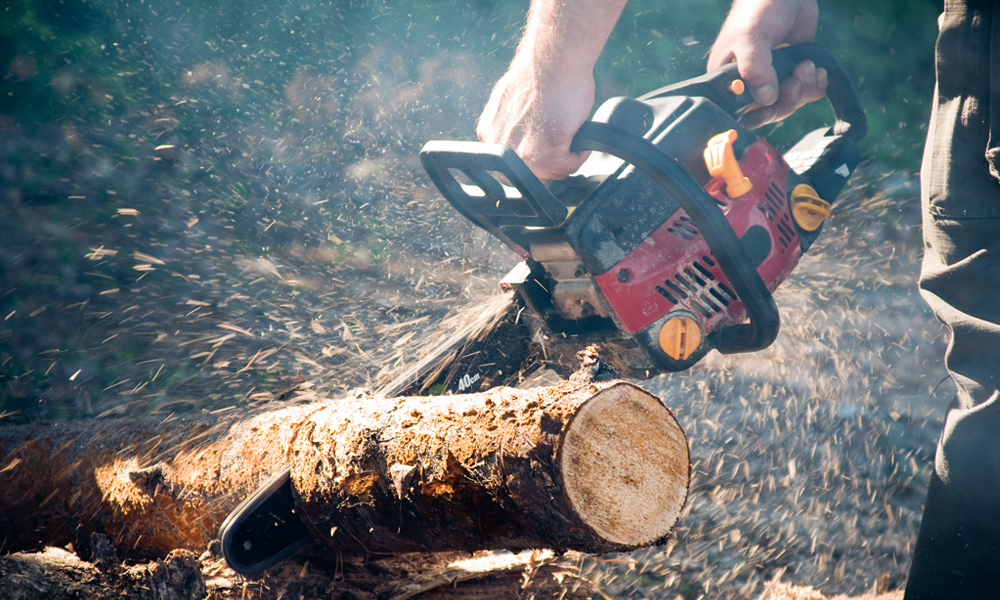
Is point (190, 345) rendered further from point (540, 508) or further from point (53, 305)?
point (540, 508)

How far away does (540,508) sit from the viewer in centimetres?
86

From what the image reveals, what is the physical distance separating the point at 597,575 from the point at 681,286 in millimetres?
1208

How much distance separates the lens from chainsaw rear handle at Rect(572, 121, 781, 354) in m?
1.55

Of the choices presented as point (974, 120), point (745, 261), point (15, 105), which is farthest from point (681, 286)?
point (15, 105)

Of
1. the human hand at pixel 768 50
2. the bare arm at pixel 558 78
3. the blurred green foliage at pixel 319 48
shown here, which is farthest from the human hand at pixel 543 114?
the blurred green foliage at pixel 319 48

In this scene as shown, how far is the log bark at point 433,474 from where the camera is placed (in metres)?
0.86

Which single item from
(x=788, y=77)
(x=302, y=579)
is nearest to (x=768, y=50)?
(x=788, y=77)

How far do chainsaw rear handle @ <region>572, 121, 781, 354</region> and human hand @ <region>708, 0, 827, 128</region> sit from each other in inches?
27.6

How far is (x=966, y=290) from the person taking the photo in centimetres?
137

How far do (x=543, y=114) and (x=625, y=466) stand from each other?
1025 millimetres

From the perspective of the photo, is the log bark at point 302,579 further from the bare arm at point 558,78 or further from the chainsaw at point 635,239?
the bare arm at point 558,78

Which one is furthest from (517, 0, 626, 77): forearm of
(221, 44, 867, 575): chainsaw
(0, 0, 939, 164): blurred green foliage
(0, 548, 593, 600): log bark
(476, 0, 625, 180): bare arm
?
(0, 0, 939, 164): blurred green foliage

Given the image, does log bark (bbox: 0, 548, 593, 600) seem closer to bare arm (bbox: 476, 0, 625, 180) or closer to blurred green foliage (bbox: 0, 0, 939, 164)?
bare arm (bbox: 476, 0, 625, 180)

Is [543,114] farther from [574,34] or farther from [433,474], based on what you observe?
[433,474]
